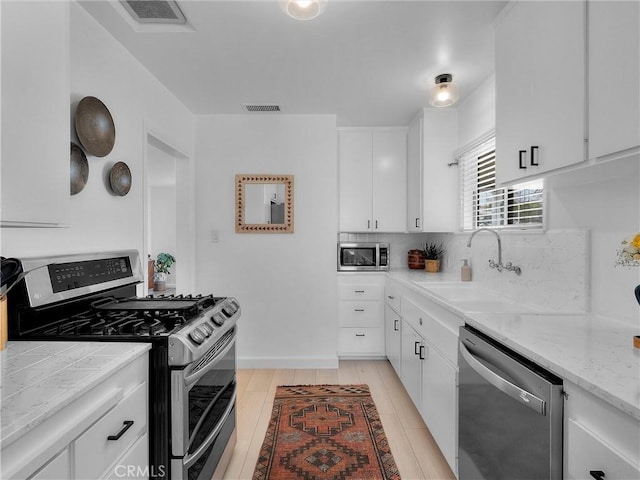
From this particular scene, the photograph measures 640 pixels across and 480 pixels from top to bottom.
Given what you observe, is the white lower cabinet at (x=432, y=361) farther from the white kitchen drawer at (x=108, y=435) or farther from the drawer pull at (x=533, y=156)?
the white kitchen drawer at (x=108, y=435)

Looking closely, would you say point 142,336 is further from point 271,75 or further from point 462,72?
point 462,72

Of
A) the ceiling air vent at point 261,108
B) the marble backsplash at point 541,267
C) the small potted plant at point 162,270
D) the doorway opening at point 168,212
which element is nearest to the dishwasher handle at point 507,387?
the marble backsplash at point 541,267

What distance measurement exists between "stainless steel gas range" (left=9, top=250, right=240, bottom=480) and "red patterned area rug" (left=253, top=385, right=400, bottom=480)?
1.23 ft

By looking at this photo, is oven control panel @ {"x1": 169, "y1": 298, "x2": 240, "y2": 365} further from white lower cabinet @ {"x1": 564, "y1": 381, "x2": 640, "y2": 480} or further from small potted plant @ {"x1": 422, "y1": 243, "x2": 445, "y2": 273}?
small potted plant @ {"x1": 422, "y1": 243, "x2": 445, "y2": 273}

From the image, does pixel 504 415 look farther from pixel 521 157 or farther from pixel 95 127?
pixel 95 127

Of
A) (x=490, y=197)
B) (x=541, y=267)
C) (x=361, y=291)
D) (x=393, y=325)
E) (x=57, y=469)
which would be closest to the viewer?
(x=57, y=469)

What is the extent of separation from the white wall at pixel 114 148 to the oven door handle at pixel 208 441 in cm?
108

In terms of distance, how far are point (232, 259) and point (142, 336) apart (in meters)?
2.16

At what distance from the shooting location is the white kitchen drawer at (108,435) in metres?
0.97

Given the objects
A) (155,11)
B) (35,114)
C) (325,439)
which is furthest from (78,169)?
(325,439)

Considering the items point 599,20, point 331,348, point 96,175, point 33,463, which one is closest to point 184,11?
point 96,175

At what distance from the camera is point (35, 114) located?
3.64 feet

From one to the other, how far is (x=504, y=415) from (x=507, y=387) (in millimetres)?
134

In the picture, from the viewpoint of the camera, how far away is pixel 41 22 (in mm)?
1131
